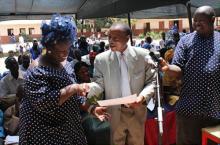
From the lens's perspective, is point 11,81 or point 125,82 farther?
point 11,81

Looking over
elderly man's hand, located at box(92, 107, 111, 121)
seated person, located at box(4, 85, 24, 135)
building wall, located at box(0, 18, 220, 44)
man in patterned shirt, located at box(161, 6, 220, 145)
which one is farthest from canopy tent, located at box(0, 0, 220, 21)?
building wall, located at box(0, 18, 220, 44)

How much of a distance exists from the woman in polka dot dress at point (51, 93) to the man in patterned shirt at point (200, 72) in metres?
0.98

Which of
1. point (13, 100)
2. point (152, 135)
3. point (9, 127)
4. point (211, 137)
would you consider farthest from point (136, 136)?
point (13, 100)

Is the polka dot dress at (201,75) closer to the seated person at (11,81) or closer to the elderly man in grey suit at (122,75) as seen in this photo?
the elderly man in grey suit at (122,75)

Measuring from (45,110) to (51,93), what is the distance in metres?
0.11

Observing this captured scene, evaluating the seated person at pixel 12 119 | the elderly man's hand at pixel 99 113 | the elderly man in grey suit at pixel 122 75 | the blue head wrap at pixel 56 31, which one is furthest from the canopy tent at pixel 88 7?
the blue head wrap at pixel 56 31

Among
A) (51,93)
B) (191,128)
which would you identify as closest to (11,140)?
(191,128)

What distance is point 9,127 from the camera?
4.29 meters

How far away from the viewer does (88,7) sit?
9.78m

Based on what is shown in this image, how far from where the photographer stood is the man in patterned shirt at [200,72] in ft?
9.39

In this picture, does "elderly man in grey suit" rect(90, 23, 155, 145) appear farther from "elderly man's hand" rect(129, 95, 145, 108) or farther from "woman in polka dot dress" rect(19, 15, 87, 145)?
"woman in polka dot dress" rect(19, 15, 87, 145)

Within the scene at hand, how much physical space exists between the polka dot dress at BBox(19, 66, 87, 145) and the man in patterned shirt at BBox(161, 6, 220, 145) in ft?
3.29

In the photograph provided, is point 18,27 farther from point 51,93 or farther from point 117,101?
point 51,93

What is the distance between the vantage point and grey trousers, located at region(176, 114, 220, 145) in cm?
298
